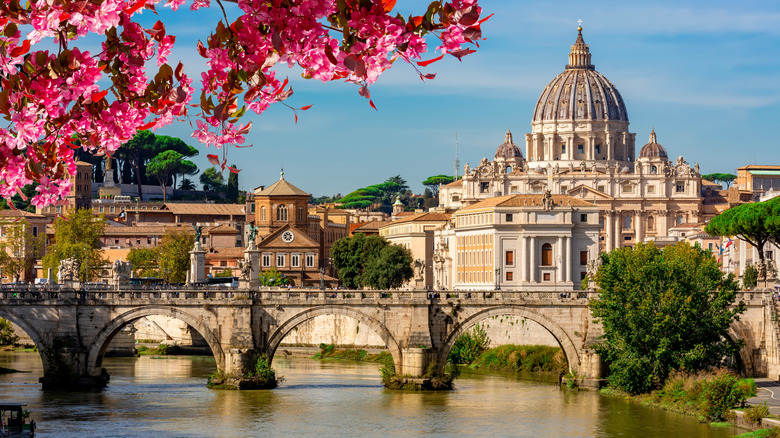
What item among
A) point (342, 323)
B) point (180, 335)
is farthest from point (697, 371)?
point (180, 335)

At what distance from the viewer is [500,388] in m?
49.5

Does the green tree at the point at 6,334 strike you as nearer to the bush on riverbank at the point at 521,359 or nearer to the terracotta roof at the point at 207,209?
the bush on riverbank at the point at 521,359

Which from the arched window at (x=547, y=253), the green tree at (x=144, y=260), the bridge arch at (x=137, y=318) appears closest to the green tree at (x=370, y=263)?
the arched window at (x=547, y=253)

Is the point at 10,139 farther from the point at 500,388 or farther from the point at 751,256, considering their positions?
the point at 751,256

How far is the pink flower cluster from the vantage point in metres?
7.14

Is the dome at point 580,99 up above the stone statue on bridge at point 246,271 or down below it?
above

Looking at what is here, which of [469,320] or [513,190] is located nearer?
[469,320]

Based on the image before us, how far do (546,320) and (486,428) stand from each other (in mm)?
10665

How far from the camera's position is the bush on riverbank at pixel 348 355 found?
2552 inches

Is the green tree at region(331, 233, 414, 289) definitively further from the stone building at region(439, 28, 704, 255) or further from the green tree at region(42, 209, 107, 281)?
the stone building at region(439, 28, 704, 255)

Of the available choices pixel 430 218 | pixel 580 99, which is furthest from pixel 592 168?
pixel 430 218

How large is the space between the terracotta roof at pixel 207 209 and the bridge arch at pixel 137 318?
76340 mm

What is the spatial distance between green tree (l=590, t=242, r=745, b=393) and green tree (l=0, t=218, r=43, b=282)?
48.9 m

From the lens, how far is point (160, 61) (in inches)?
317
